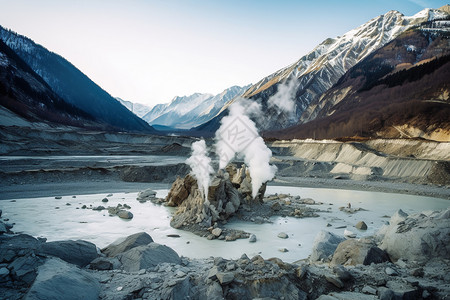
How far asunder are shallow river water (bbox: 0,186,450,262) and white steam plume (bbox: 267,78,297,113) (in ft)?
383

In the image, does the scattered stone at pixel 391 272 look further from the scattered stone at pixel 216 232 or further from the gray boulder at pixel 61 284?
the scattered stone at pixel 216 232

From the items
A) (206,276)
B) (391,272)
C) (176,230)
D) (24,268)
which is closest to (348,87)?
(176,230)

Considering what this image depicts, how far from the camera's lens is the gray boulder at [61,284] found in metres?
4.79

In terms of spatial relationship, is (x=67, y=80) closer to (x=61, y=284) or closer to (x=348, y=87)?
(x=348, y=87)

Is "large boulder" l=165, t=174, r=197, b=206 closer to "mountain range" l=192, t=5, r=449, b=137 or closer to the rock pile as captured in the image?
the rock pile

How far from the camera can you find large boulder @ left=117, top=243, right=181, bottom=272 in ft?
23.3

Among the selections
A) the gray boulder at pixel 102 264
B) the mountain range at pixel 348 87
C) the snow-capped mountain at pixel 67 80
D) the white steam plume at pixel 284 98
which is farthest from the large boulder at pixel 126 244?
the snow-capped mountain at pixel 67 80

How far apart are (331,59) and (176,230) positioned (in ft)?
548

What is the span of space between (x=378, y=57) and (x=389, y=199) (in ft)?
382

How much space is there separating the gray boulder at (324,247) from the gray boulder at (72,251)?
6.96m

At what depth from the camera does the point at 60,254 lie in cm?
722

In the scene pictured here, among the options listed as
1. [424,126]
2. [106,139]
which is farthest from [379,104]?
[106,139]

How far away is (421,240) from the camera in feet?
24.5

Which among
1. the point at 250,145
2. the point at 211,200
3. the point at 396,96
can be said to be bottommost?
the point at 211,200
